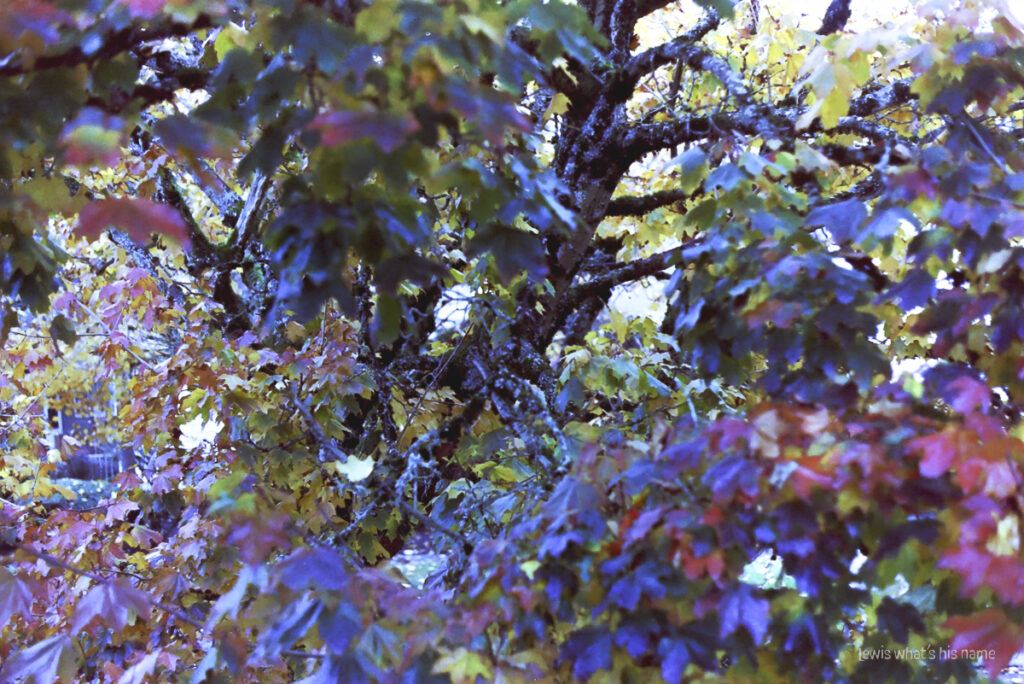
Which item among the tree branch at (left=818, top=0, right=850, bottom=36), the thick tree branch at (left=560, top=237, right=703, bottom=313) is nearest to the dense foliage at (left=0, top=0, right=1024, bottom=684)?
the thick tree branch at (left=560, top=237, right=703, bottom=313)

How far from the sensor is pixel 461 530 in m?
2.38

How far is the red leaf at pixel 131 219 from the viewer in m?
1.25

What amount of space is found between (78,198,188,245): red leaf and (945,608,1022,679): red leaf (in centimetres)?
152

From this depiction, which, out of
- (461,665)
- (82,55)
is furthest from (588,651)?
(82,55)

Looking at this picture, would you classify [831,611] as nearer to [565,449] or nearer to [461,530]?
[565,449]

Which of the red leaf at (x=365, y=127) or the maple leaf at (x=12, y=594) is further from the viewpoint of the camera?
the maple leaf at (x=12, y=594)

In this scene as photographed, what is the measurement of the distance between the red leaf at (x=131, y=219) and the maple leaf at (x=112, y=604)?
971mm

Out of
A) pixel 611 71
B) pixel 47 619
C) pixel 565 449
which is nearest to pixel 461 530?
pixel 565 449

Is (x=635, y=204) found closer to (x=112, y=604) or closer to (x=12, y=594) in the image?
(x=112, y=604)

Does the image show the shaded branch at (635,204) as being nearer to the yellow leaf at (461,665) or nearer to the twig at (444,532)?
the twig at (444,532)

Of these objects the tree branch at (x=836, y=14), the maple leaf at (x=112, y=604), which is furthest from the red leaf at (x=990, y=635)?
the tree branch at (x=836, y=14)

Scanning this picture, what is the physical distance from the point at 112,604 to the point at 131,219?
42.6 inches

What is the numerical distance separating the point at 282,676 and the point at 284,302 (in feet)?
5.04

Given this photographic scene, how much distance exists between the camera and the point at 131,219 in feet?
4.16
